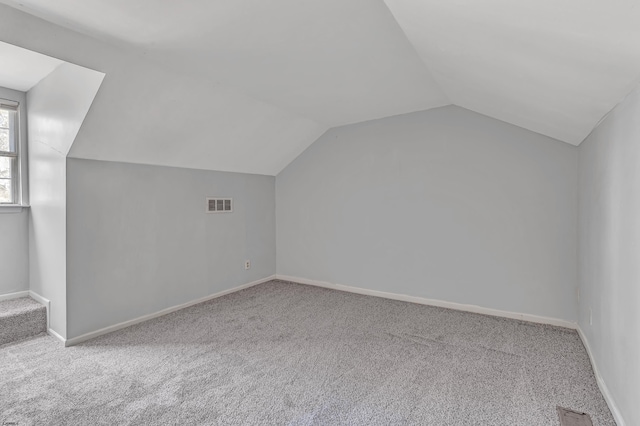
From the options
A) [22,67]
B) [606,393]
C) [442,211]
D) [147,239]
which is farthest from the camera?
[442,211]

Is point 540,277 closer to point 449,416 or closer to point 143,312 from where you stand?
point 449,416

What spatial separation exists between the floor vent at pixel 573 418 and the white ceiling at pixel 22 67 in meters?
4.21

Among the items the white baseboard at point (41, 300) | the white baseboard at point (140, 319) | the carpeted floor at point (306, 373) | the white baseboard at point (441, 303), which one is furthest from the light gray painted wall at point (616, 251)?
the white baseboard at point (41, 300)

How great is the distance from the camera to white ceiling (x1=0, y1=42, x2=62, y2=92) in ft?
8.13

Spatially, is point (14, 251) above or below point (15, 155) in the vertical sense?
below

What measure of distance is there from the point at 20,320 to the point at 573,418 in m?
4.13

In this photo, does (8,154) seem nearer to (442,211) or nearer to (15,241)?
(15,241)

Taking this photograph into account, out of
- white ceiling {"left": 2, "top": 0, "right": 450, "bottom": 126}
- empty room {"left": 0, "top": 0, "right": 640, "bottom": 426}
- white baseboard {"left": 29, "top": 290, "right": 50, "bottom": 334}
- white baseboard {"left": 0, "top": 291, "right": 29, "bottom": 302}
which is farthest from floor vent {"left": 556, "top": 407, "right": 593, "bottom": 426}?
white baseboard {"left": 0, "top": 291, "right": 29, "bottom": 302}

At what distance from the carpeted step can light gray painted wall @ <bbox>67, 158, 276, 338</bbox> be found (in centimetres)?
48

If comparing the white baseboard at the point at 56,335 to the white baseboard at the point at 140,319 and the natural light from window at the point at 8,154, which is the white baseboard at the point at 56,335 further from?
the natural light from window at the point at 8,154

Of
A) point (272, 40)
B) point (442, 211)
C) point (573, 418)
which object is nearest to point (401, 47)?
point (272, 40)

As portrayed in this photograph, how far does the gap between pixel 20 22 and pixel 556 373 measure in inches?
156

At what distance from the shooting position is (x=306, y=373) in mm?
2311

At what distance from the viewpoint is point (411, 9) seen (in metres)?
1.60
